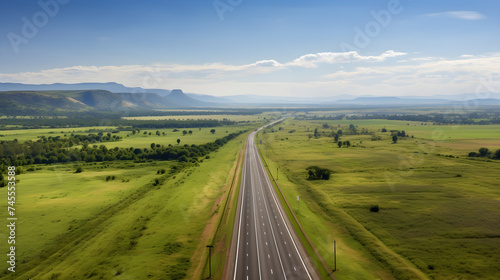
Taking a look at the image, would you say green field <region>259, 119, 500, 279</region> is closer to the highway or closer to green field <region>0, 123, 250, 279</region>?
the highway

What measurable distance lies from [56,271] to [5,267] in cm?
1095

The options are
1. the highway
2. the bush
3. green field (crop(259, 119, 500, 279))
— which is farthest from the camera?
the bush

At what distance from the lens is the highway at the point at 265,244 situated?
144ft

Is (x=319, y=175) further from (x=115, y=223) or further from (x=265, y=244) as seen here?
(x=115, y=223)

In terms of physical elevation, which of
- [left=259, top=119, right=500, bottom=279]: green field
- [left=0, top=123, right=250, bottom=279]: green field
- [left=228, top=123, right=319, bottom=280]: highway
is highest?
[left=259, top=119, right=500, bottom=279]: green field

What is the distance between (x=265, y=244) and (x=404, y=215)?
3727 cm

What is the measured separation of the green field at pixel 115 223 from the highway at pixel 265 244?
22.0 ft

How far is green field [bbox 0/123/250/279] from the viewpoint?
1831 inches

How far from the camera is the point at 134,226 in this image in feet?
205

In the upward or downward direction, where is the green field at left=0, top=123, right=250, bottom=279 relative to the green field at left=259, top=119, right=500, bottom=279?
downward

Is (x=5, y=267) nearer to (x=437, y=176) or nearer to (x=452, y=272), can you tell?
(x=452, y=272)

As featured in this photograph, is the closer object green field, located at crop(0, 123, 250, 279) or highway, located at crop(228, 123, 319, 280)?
highway, located at crop(228, 123, 319, 280)

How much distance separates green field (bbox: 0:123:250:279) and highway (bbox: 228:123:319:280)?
6717mm

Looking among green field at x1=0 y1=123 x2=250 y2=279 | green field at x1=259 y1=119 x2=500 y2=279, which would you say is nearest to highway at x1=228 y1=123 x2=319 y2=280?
green field at x1=259 y1=119 x2=500 y2=279
